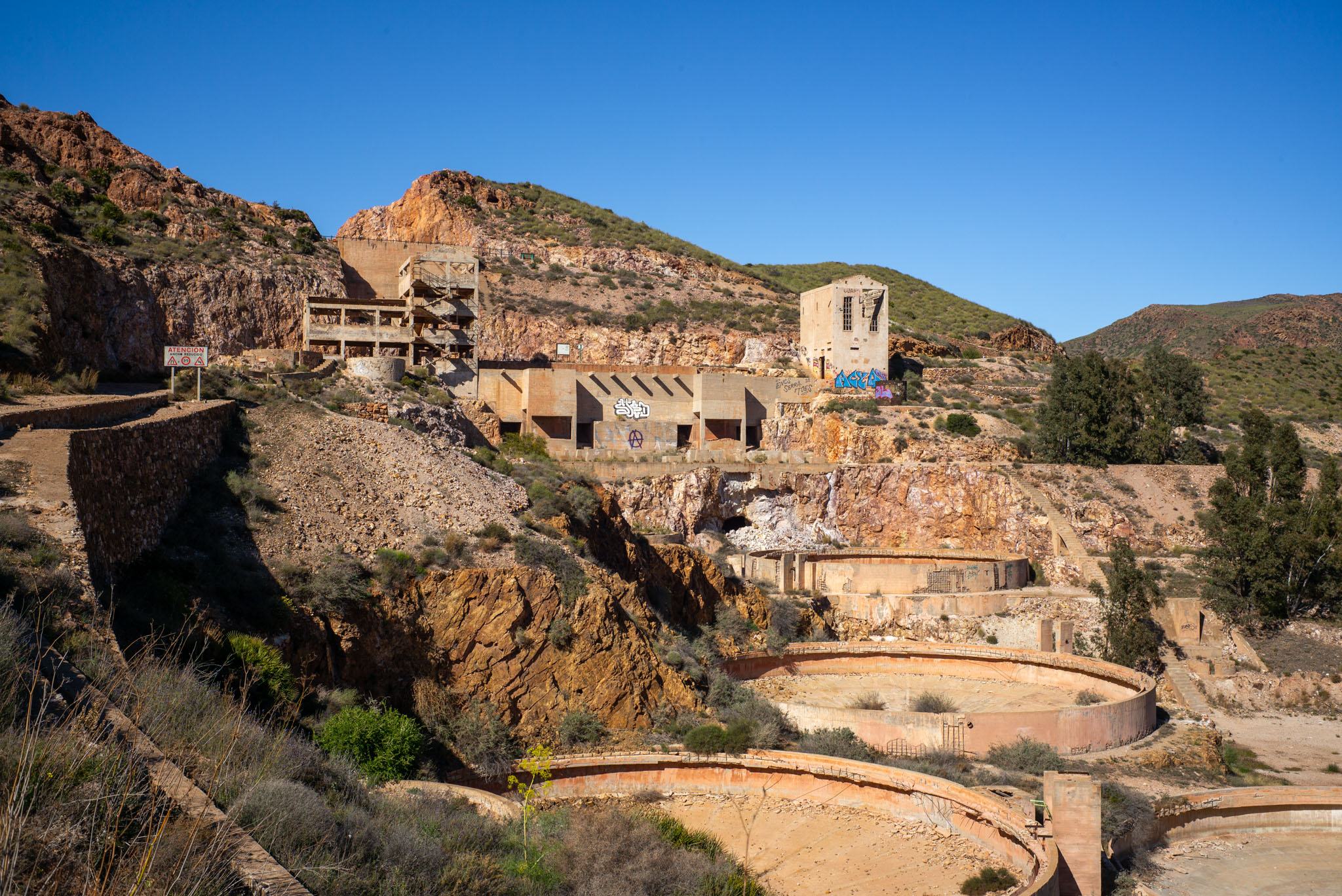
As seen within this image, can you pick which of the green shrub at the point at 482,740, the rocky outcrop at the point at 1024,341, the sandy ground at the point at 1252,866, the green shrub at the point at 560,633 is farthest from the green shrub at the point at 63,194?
the rocky outcrop at the point at 1024,341

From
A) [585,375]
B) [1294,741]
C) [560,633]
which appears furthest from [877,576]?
[560,633]

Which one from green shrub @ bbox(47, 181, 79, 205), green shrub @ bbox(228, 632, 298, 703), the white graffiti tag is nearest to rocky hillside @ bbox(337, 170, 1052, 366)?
the white graffiti tag

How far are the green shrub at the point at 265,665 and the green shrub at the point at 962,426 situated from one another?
33953 millimetres

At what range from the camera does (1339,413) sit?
53062 millimetres

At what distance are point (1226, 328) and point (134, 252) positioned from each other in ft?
289

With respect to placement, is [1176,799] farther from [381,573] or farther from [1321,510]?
[1321,510]

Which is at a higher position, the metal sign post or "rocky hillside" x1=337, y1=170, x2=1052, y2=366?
"rocky hillside" x1=337, y1=170, x2=1052, y2=366

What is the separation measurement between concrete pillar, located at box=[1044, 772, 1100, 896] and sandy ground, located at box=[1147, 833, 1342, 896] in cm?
166

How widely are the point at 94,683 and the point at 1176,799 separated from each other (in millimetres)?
18014

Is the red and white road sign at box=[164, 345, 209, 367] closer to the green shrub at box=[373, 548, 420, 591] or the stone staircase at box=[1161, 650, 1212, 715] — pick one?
the green shrub at box=[373, 548, 420, 591]

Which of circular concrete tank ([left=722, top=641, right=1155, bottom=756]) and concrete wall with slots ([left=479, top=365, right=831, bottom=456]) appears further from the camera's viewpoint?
concrete wall with slots ([left=479, top=365, right=831, bottom=456])

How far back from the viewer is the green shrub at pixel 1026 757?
1939 cm

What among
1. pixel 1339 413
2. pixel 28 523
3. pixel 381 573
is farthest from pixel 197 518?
pixel 1339 413

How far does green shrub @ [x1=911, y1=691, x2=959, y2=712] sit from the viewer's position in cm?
2262
